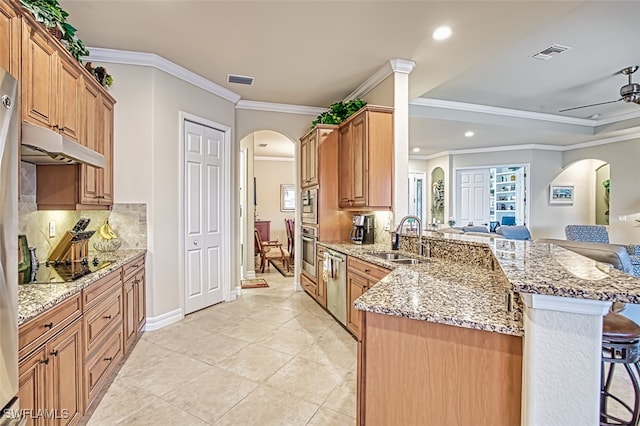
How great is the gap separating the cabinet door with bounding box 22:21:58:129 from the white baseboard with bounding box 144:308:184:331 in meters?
2.25

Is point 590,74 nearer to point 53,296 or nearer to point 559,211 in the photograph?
point 559,211

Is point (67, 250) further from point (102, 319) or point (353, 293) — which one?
point (353, 293)

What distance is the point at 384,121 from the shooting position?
3.51 meters

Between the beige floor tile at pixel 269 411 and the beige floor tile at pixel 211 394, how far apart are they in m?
0.07

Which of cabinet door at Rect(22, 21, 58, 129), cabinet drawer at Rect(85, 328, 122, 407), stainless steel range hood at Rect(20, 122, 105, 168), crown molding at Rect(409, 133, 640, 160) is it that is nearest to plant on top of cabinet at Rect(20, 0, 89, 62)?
cabinet door at Rect(22, 21, 58, 129)

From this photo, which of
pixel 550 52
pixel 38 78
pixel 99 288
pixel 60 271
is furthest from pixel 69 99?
pixel 550 52

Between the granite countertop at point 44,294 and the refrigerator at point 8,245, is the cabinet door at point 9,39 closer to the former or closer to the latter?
the refrigerator at point 8,245

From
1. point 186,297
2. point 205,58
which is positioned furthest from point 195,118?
point 186,297

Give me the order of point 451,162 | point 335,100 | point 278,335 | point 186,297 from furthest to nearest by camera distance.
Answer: point 451,162 → point 335,100 → point 186,297 → point 278,335

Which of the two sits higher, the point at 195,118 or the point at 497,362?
the point at 195,118

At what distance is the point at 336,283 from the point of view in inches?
144

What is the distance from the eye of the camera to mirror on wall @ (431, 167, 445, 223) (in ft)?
29.3

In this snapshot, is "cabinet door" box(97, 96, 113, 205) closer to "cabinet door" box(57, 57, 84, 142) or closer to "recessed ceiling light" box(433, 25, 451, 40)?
"cabinet door" box(57, 57, 84, 142)

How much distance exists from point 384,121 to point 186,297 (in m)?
3.18
